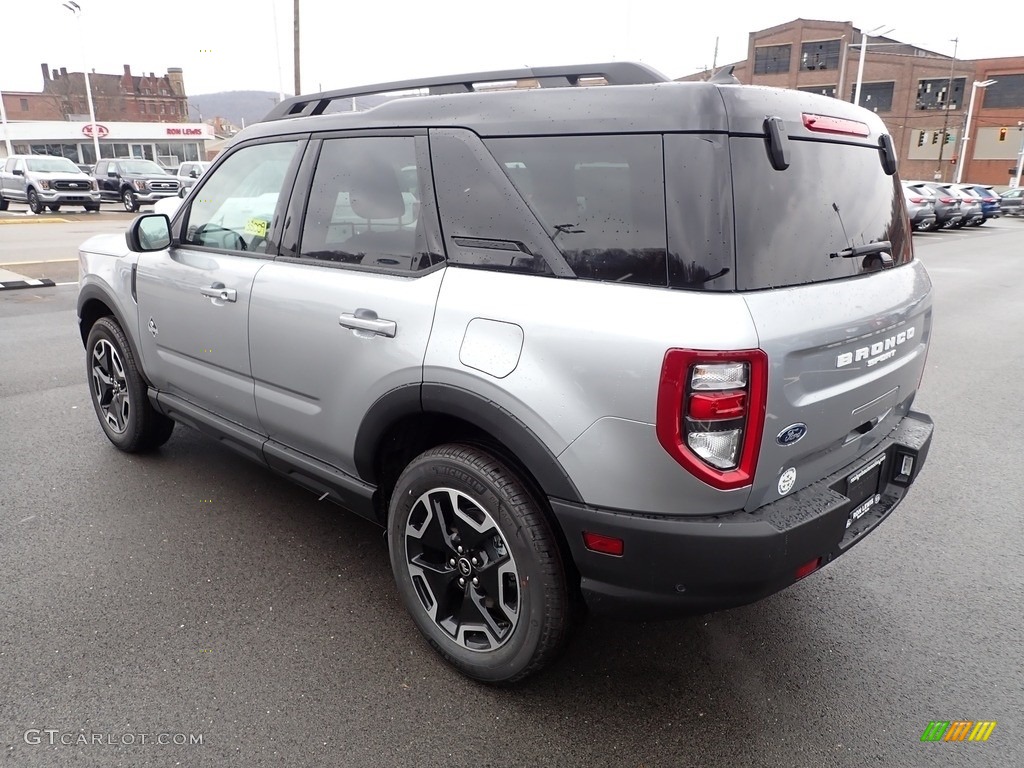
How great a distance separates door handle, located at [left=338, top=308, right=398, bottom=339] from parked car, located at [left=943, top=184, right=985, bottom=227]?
30365mm

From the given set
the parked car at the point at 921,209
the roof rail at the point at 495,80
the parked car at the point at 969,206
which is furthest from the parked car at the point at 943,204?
the roof rail at the point at 495,80

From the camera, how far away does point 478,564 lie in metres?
2.50

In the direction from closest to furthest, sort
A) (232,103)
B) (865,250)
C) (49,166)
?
(865,250) < (49,166) < (232,103)

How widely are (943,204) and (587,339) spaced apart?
2957 cm

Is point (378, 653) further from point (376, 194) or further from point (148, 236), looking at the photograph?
point (148, 236)

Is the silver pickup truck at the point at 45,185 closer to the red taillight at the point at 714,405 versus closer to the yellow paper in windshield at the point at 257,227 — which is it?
the yellow paper in windshield at the point at 257,227

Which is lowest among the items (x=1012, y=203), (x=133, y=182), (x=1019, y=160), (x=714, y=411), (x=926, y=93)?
(x=1012, y=203)

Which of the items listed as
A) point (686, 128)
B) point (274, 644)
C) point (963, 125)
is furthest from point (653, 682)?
point (963, 125)

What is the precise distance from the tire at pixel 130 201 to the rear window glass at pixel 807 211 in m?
28.0

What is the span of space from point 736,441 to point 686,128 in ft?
2.86

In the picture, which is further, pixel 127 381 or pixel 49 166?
pixel 49 166

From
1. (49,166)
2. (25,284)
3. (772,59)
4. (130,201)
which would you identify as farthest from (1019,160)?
(25,284)

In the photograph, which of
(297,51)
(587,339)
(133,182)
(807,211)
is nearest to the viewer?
(587,339)

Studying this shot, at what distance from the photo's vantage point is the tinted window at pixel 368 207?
2656 millimetres
